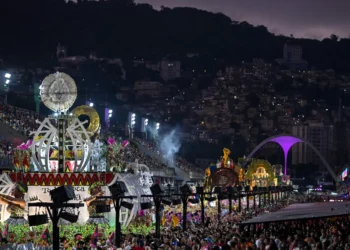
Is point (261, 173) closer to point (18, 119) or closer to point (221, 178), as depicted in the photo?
point (221, 178)

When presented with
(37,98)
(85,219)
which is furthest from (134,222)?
(37,98)

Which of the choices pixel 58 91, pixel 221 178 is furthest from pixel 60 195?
pixel 221 178

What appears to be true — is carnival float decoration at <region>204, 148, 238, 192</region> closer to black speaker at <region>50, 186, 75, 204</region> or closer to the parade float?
the parade float

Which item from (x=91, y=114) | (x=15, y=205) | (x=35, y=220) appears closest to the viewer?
(x=35, y=220)

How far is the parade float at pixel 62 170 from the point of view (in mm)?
43000

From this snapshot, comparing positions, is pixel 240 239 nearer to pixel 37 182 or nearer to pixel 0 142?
pixel 37 182

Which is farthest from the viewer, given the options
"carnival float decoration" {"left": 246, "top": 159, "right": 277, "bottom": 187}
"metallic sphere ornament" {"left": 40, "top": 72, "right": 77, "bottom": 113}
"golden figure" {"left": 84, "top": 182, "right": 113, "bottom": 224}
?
"carnival float decoration" {"left": 246, "top": 159, "right": 277, "bottom": 187}

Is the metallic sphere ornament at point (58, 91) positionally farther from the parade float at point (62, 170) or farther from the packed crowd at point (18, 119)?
the packed crowd at point (18, 119)

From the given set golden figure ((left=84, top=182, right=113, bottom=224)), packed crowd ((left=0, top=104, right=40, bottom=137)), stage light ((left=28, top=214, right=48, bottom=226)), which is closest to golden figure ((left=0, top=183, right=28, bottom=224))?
golden figure ((left=84, top=182, right=113, bottom=224))

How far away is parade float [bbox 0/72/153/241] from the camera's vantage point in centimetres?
4300

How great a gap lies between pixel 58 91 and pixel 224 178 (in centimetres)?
3539

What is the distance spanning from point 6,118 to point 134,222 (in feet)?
82.8

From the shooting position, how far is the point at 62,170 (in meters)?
45.5

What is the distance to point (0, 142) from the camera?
57.7 meters
